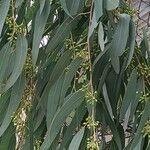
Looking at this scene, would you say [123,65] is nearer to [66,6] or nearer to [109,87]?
[109,87]

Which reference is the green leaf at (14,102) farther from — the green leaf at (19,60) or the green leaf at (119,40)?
the green leaf at (119,40)

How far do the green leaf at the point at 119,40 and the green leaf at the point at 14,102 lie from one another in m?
0.26

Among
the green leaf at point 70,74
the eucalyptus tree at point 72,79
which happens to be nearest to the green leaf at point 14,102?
the eucalyptus tree at point 72,79

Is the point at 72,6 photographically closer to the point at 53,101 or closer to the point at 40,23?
the point at 40,23

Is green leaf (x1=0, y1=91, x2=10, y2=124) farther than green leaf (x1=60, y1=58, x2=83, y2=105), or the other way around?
green leaf (x1=0, y1=91, x2=10, y2=124)

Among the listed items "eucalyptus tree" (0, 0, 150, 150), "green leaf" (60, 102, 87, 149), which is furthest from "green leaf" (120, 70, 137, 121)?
"green leaf" (60, 102, 87, 149)

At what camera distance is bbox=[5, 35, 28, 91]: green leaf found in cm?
135

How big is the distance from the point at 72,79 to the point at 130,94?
0.55 feet

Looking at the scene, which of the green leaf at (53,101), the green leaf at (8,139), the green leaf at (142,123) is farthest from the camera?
the green leaf at (8,139)

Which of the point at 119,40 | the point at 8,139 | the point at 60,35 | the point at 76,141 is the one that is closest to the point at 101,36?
the point at 119,40

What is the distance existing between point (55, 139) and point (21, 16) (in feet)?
1.43

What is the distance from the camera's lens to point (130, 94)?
142 centimetres

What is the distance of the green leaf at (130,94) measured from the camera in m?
1.40

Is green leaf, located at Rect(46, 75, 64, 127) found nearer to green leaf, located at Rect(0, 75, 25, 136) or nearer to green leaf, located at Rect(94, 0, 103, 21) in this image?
green leaf, located at Rect(0, 75, 25, 136)
